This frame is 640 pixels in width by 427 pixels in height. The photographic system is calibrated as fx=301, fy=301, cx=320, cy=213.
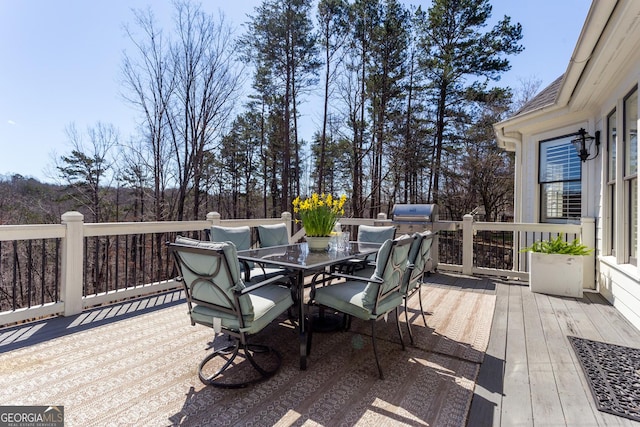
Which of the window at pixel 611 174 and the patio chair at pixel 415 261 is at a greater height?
the window at pixel 611 174

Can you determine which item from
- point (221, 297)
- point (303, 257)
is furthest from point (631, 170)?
point (221, 297)

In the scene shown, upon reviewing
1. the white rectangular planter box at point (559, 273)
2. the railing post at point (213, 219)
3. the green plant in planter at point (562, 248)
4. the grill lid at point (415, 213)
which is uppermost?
the grill lid at point (415, 213)

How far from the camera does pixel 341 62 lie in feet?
37.4

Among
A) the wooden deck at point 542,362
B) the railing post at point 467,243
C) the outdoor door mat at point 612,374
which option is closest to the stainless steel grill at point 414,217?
the railing post at point 467,243

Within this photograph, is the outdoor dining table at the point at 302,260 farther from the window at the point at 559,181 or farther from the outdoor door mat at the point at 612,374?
the window at the point at 559,181

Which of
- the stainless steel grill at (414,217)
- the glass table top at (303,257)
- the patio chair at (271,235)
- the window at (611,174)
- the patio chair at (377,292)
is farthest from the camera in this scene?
the stainless steel grill at (414,217)

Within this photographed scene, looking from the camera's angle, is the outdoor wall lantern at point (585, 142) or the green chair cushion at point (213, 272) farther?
the outdoor wall lantern at point (585, 142)

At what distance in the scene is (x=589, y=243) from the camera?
436cm

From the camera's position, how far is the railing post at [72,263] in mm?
3197

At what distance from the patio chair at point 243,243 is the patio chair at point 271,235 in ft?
1.10

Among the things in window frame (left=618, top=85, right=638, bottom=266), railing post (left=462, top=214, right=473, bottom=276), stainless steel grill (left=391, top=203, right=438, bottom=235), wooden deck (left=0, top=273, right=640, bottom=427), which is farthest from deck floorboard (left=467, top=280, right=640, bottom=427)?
stainless steel grill (left=391, top=203, right=438, bottom=235)

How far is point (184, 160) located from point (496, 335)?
9722mm

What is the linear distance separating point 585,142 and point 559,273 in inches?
76.8

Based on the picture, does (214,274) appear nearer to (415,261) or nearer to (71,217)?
(415,261)
